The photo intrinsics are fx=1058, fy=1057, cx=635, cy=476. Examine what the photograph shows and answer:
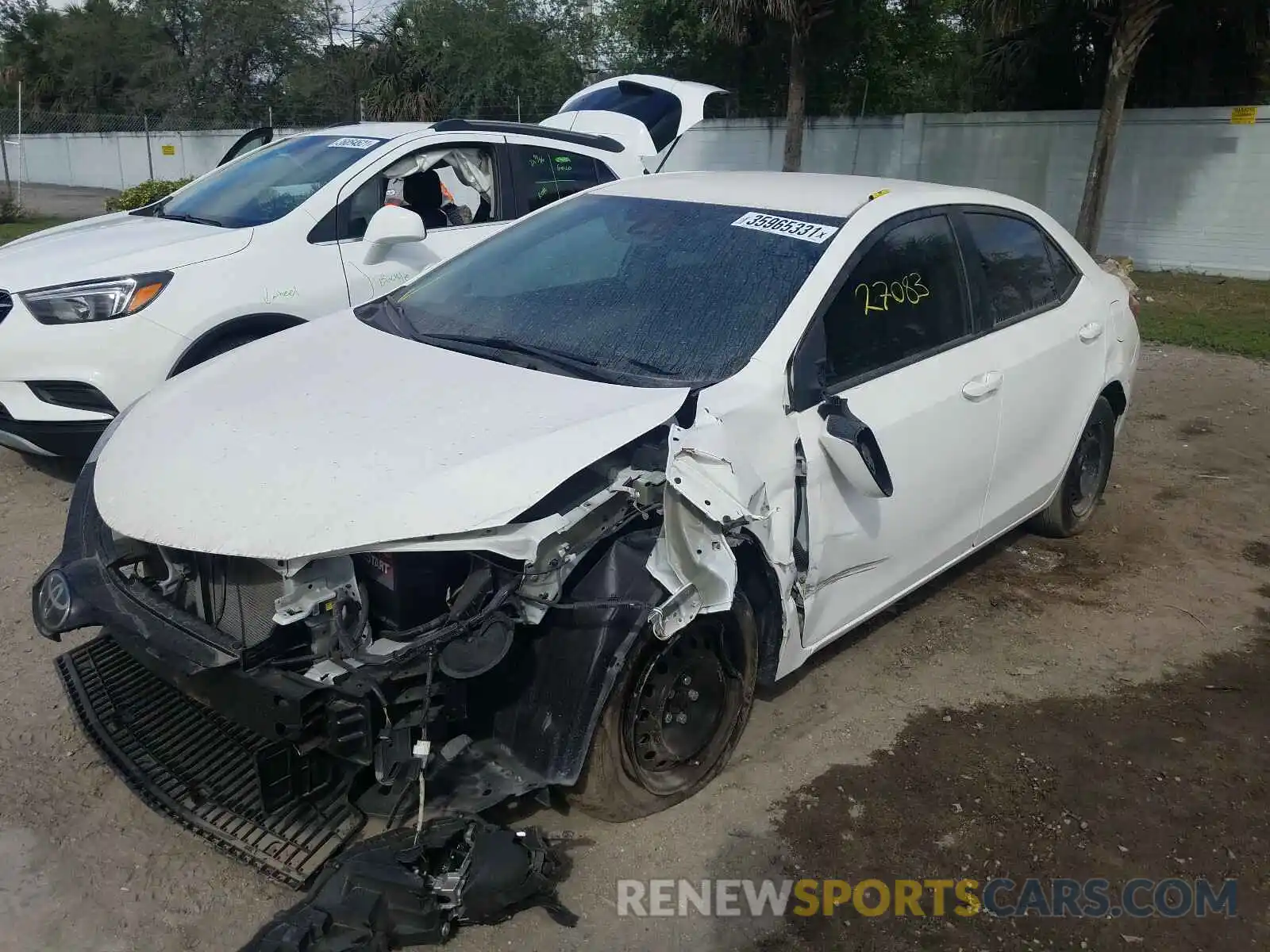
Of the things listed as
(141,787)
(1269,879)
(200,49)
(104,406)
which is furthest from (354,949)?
(200,49)

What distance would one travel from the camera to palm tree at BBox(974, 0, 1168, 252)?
39.7ft

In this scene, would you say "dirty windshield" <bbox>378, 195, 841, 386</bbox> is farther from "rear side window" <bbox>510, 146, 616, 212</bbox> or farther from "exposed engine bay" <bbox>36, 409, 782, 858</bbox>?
"rear side window" <bbox>510, 146, 616, 212</bbox>

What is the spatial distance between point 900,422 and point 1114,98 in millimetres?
11233

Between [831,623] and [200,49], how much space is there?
3396cm

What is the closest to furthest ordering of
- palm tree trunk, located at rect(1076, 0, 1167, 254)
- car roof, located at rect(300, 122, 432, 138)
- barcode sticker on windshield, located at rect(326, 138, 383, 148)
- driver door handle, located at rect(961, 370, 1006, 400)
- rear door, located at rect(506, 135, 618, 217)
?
driver door handle, located at rect(961, 370, 1006, 400)
barcode sticker on windshield, located at rect(326, 138, 383, 148)
car roof, located at rect(300, 122, 432, 138)
rear door, located at rect(506, 135, 618, 217)
palm tree trunk, located at rect(1076, 0, 1167, 254)

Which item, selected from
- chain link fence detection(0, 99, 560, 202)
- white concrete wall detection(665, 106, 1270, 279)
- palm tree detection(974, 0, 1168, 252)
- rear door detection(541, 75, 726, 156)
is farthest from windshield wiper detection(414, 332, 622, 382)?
chain link fence detection(0, 99, 560, 202)

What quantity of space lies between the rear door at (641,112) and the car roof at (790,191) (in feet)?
9.95

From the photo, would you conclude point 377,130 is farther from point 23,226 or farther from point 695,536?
point 23,226

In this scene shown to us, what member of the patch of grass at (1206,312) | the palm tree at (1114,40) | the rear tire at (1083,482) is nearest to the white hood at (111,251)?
the rear tire at (1083,482)

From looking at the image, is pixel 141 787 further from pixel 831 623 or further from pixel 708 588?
pixel 831 623

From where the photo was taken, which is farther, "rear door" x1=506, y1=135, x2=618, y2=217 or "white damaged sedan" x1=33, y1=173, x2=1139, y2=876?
"rear door" x1=506, y1=135, x2=618, y2=217

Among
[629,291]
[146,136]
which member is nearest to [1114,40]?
[629,291]

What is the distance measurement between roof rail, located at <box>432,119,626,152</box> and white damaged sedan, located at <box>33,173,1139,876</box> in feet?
8.18

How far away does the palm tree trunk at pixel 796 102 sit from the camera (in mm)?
15672
